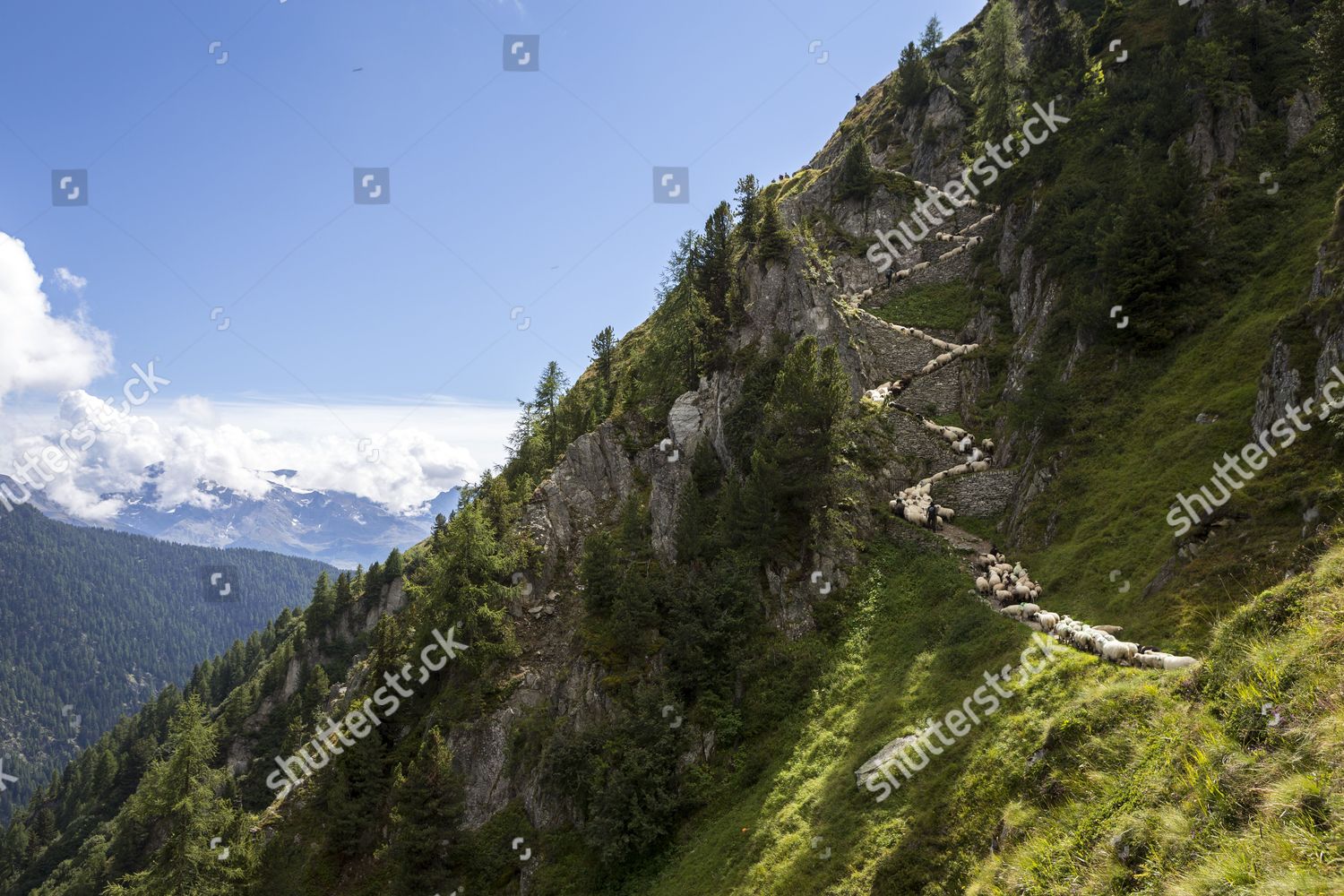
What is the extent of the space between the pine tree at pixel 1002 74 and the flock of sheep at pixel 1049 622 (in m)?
58.7

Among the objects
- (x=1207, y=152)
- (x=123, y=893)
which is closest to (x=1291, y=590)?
(x=1207, y=152)

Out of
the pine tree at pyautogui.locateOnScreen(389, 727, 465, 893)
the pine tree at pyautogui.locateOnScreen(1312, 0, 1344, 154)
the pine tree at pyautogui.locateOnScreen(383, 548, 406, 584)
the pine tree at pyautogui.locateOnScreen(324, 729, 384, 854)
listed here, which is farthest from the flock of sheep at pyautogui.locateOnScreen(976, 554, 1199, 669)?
the pine tree at pyautogui.locateOnScreen(383, 548, 406, 584)

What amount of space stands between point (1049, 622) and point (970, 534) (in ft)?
44.2

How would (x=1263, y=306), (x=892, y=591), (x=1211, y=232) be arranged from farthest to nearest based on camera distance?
(x=1211, y=232), (x=892, y=591), (x=1263, y=306)

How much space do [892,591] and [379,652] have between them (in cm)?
4374

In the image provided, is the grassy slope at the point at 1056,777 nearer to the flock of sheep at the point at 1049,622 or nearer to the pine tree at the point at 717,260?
the flock of sheep at the point at 1049,622

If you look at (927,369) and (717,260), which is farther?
(717,260)

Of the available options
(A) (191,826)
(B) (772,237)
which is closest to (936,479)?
(B) (772,237)

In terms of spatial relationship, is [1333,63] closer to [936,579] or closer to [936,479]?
[936,479]

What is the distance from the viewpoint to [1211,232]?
38.2 metres

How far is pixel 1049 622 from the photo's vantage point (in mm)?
24797

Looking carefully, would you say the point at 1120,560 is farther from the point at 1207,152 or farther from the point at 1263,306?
the point at 1207,152

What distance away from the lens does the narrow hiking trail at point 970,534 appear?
19.6 m

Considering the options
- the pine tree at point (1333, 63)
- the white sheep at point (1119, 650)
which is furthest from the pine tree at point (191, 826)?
the pine tree at point (1333, 63)
